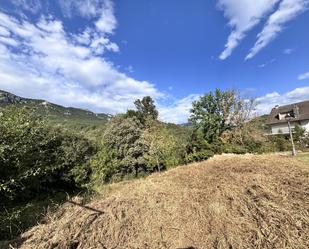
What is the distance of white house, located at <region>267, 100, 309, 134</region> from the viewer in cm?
3116

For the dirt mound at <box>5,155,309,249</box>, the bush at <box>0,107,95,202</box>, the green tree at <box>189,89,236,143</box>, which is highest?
the green tree at <box>189,89,236,143</box>

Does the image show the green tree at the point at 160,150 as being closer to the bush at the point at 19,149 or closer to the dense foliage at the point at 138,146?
the dense foliage at the point at 138,146

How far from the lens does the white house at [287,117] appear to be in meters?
31.2

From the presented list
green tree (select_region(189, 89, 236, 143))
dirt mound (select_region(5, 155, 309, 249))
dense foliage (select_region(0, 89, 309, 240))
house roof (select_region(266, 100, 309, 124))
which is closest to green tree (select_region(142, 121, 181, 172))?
dense foliage (select_region(0, 89, 309, 240))

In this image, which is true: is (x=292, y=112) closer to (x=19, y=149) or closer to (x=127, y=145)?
(x=127, y=145)

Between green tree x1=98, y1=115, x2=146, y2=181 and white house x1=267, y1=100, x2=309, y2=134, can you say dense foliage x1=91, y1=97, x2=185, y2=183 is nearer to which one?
green tree x1=98, y1=115, x2=146, y2=181

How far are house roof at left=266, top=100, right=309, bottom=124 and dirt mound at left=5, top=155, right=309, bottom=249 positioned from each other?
3245 cm

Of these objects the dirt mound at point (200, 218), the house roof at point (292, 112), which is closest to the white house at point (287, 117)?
the house roof at point (292, 112)

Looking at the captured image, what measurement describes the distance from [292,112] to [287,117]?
1085 mm

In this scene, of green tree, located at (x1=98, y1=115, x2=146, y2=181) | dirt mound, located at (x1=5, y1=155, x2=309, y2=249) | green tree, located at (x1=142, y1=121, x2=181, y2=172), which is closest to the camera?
dirt mound, located at (x1=5, y1=155, x2=309, y2=249)

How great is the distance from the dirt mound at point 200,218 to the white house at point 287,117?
1204 inches

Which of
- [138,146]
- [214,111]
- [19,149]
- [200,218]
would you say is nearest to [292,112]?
[214,111]

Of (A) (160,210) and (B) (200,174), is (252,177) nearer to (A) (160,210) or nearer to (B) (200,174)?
(B) (200,174)

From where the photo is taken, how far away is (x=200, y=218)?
10.8 ft
